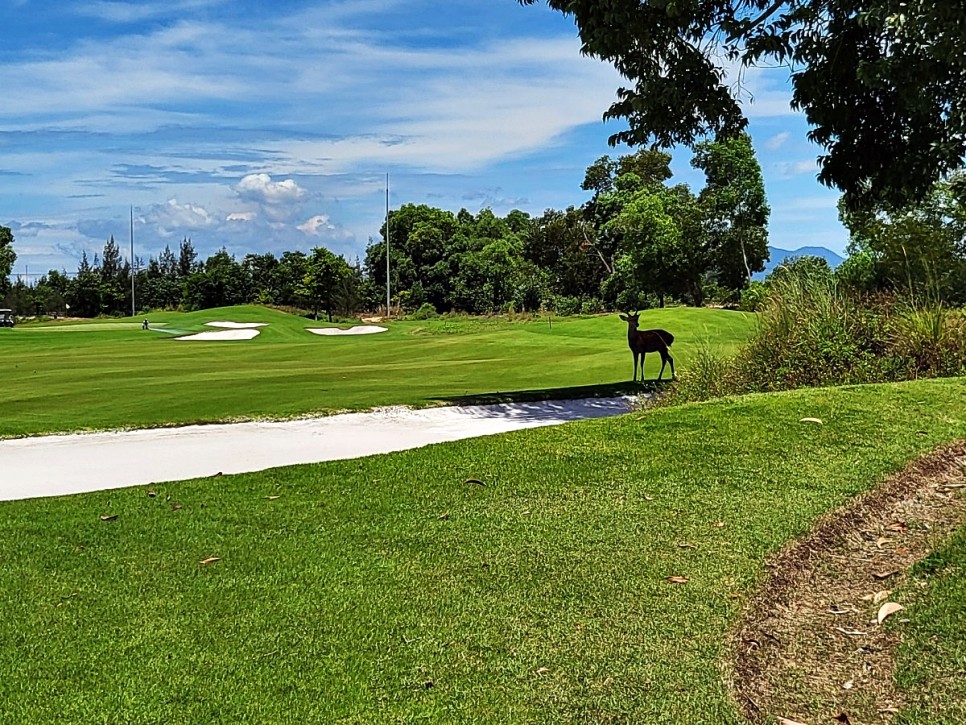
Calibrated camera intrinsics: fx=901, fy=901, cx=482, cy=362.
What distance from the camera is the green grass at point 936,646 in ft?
11.7

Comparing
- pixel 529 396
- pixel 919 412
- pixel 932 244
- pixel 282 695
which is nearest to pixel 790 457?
pixel 919 412

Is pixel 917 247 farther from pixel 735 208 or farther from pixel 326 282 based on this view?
pixel 326 282

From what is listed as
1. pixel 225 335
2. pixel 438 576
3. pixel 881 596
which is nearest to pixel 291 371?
pixel 438 576

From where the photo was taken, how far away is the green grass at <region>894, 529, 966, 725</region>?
11.7ft

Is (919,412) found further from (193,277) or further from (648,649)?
(193,277)

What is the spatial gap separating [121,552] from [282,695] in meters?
2.53

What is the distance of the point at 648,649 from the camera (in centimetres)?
411

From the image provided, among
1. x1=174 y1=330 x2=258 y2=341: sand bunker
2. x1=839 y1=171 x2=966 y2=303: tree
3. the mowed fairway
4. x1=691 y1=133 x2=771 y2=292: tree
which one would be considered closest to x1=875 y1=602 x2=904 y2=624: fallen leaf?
x1=839 y1=171 x2=966 y2=303: tree

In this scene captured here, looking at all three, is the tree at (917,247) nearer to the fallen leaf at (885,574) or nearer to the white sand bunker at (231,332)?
the fallen leaf at (885,574)

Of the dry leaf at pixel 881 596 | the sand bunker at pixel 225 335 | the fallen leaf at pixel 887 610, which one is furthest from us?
the sand bunker at pixel 225 335

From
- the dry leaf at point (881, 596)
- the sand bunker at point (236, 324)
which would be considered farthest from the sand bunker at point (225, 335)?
the dry leaf at point (881, 596)

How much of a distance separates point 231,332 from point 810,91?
32637mm

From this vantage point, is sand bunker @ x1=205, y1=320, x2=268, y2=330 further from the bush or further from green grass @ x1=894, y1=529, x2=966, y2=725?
green grass @ x1=894, y1=529, x2=966, y2=725

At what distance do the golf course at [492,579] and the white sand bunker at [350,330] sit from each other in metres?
34.1
